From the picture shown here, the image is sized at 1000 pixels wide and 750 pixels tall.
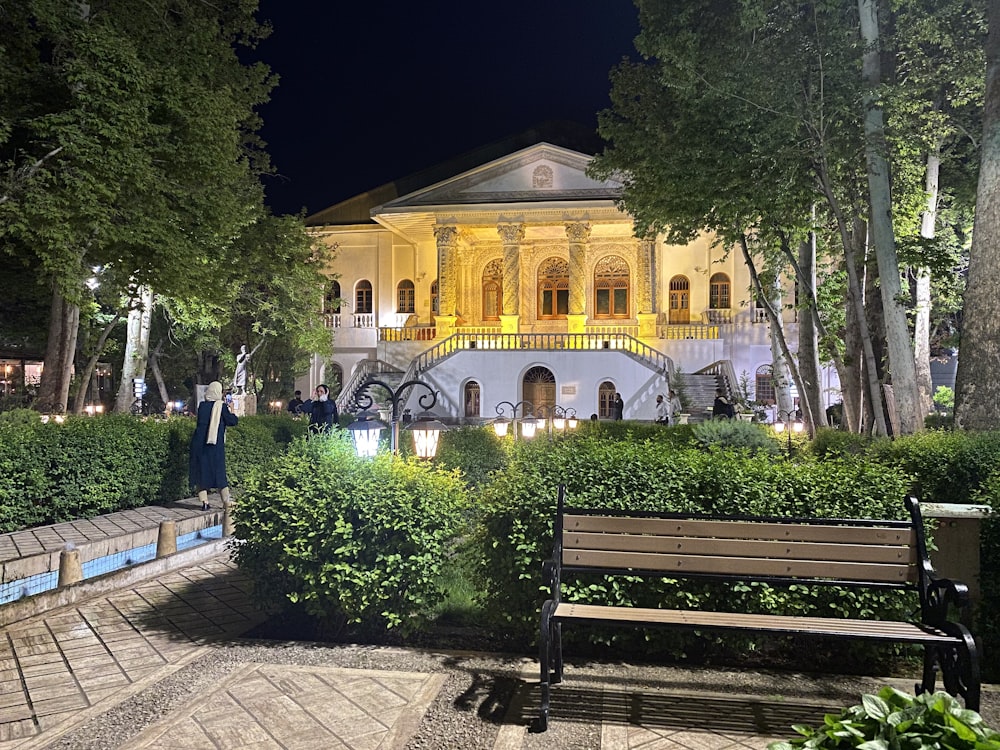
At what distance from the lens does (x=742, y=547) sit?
4.21 metres

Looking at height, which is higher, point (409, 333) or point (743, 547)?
point (409, 333)

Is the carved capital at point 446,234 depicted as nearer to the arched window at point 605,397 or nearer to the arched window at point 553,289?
the arched window at point 553,289

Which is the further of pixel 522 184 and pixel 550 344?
pixel 522 184

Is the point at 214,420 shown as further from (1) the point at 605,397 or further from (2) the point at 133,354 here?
(1) the point at 605,397

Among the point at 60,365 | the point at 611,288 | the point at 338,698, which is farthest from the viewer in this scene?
the point at 611,288

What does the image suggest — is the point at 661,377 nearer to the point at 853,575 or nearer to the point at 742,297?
the point at 742,297

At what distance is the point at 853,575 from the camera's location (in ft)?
13.5

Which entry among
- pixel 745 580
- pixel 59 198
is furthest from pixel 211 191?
pixel 745 580

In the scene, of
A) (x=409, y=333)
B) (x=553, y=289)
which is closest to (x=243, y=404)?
(x=409, y=333)

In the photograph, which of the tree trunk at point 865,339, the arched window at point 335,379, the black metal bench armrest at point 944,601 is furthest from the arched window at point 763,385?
the black metal bench armrest at point 944,601

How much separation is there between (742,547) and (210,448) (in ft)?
27.1

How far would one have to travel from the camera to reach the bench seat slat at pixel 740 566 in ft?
13.5

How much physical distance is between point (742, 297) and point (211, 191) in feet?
84.0

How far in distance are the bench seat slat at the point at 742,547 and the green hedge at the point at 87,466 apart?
5636mm
